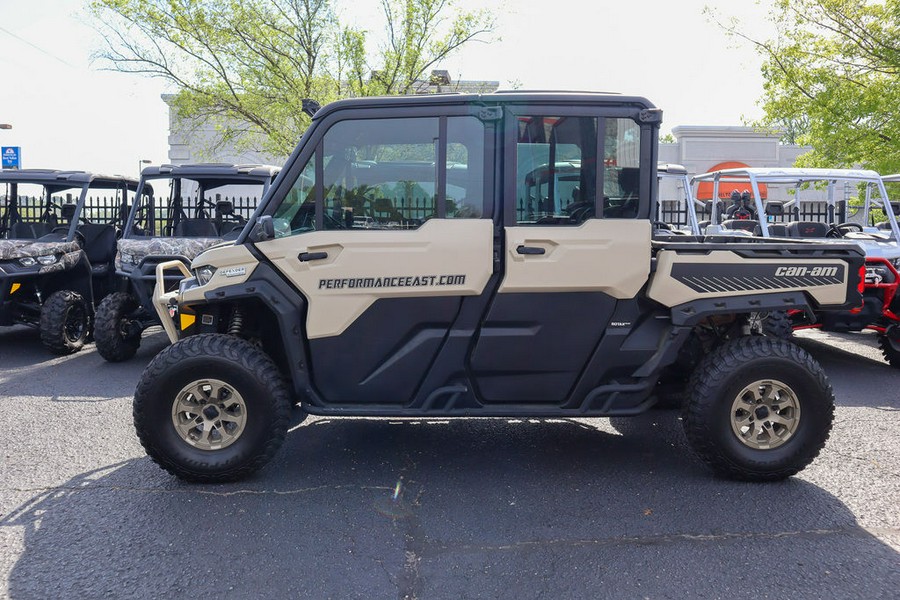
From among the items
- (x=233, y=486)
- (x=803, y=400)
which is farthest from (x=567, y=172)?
(x=233, y=486)

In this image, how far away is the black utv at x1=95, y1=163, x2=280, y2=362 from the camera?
26.9 ft

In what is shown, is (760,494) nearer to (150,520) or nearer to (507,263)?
(507,263)

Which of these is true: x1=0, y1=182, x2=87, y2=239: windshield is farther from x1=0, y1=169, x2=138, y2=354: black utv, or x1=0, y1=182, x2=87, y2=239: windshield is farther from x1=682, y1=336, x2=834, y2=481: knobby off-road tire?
x1=682, y1=336, x2=834, y2=481: knobby off-road tire

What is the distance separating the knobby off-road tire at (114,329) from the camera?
26.8 ft

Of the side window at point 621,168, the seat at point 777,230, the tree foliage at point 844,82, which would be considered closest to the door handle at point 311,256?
the side window at point 621,168

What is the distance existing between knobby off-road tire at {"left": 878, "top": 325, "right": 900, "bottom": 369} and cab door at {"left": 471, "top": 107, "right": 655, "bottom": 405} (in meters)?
5.30

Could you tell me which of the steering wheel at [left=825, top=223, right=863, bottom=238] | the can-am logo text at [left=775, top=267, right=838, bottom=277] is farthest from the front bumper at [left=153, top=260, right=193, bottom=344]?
the steering wheel at [left=825, top=223, right=863, bottom=238]

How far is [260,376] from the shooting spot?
433cm

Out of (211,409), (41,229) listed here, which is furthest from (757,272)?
(41,229)

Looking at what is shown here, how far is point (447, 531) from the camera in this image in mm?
3834

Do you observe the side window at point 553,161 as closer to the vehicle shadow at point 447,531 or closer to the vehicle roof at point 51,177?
the vehicle shadow at point 447,531

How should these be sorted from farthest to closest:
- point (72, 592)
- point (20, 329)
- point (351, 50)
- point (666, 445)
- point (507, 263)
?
1. point (351, 50)
2. point (20, 329)
3. point (666, 445)
4. point (507, 263)
5. point (72, 592)

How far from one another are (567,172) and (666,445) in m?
2.28

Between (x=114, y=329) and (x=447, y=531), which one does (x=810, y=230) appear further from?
(x=114, y=329)
